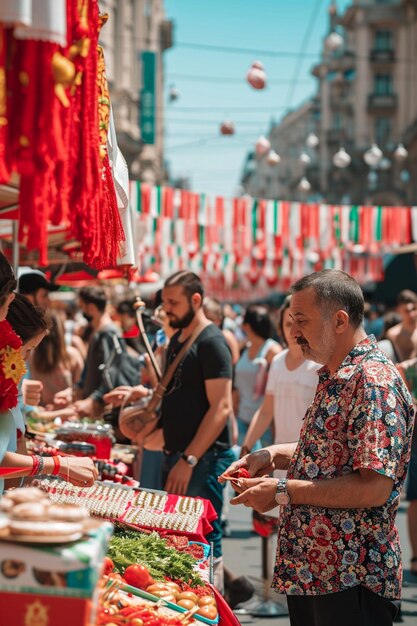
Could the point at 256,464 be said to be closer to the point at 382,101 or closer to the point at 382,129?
the point at 382,101

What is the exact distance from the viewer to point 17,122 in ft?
7.68

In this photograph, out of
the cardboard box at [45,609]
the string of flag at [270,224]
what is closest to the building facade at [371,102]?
the string of flag at [270,224]

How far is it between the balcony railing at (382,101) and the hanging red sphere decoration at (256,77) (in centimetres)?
6266

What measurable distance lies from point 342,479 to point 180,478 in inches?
92.5

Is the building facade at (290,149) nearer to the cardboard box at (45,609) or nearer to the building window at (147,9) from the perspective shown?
the building window at (147,9)

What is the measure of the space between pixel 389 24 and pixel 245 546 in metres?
69.3

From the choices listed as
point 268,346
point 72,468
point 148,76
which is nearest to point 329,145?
point 148,76

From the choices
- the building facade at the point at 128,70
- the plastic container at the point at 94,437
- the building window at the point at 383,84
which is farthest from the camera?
the building window at the point at 383,84

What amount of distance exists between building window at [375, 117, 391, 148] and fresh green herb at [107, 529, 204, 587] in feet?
239

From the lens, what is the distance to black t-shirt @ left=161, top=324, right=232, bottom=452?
569 centimetres

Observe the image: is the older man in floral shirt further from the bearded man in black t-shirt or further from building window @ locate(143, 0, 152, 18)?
building window @ locate(143, 0, 152, 18)

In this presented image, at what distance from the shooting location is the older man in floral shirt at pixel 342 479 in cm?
333

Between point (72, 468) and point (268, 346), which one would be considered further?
point (268, 346)

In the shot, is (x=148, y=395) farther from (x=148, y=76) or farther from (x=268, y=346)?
(x=148, y=76)
